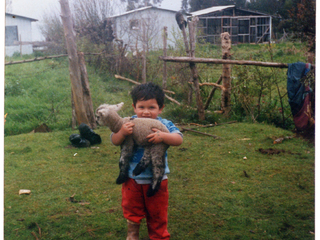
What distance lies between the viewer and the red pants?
66.0 inches

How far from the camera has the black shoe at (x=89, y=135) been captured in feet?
12.1

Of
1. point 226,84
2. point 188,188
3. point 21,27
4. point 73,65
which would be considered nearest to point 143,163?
point 188,188

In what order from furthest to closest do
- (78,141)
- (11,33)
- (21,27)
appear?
1. (78,141)
2. (21,27)
3. (11,33)

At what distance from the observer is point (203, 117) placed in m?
4.57

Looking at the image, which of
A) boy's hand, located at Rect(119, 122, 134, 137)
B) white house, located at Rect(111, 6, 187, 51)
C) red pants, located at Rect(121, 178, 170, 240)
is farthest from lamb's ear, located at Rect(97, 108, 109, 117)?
white house, located at Rect(111, 6, 187, 51)

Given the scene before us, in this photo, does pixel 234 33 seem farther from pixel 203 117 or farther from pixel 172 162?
pixel 172 162

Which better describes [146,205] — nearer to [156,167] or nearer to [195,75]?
[156,167]

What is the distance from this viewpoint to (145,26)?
13.3 feet

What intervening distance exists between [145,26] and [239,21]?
Result: 1457 mm

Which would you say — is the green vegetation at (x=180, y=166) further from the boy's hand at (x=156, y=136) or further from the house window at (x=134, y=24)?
the boy's hand at (x=156, y=136)

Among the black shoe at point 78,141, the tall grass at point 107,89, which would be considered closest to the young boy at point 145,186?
the black shoe at point 78,141

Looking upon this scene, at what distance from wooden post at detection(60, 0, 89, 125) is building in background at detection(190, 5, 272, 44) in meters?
1.56

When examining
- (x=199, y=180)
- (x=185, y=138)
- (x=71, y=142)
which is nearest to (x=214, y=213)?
(x=199, y=180)

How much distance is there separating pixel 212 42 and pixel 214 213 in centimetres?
302
